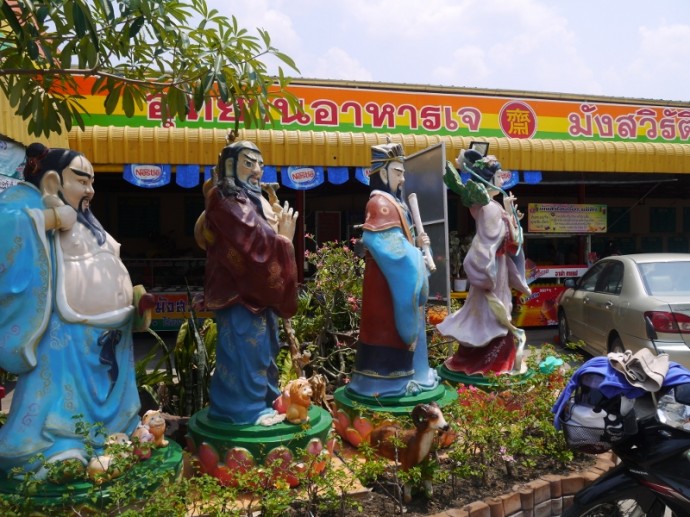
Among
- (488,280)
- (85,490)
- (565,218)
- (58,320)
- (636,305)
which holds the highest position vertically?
(565,218)

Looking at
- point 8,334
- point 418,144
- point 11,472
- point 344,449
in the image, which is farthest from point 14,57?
point 418,144

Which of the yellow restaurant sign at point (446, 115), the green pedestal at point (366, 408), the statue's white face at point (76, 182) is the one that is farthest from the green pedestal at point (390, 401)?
the yellow restaurant sign at point (446, 115)

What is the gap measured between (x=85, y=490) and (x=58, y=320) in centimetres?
77

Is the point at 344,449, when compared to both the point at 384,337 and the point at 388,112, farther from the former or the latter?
the point at 388,112

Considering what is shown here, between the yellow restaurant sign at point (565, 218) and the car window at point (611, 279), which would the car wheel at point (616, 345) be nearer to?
the car window at point (611, 279)

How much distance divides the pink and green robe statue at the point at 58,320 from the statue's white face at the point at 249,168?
80 centimetres

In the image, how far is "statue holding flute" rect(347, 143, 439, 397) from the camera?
3943mm

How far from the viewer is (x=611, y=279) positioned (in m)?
7.14

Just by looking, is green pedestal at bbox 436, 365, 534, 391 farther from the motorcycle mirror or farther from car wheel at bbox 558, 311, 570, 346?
car wheel at bbox 558, 311, 570, 346

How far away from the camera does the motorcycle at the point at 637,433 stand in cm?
251

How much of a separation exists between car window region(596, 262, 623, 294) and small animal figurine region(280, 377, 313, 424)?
4676 mm

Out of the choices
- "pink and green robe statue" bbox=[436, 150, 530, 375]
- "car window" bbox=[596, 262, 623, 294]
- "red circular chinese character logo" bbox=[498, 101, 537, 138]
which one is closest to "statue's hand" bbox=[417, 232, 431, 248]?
"pink and green robe statue" bbox=[436, 150, 530, 375]

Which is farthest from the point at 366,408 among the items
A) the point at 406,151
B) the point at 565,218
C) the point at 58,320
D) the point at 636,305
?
the point at 565,218

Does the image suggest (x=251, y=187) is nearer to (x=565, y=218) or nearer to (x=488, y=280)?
(x=488, y=280)
